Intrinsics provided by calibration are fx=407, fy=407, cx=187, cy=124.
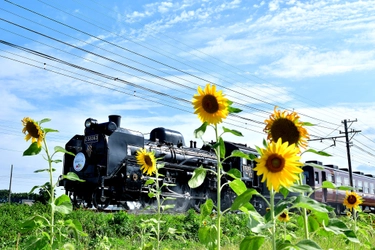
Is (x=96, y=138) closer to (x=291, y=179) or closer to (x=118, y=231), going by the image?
(x=118, y=231)

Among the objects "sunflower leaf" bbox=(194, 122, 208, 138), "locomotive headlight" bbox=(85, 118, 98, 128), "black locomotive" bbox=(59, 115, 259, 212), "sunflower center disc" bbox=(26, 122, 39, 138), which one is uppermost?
"locomotive headlight" bbox=(85, 118, 98, 128)

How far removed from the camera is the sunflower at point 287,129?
2.37 metres

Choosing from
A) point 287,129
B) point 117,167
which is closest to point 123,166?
point 117,167

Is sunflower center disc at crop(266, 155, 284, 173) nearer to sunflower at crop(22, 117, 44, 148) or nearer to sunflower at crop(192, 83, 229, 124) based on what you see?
sunflower at crop(192, 83, 229, 124)

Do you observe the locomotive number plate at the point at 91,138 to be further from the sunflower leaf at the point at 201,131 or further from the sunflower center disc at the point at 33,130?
the sunflower leaf at the point at 201,131

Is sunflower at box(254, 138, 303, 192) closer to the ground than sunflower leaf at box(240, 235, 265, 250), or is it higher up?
higher up

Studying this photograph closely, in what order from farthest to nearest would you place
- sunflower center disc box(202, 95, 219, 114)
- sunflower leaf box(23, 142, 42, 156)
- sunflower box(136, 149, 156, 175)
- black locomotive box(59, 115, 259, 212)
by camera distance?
black locomotive box(59, 115, 259, 212) → sunflower box(136, 149, 156, 175) → sunflower leaf box(23, 142, 42, 156) → sunflower center disc box(202, 95, 219, 114)

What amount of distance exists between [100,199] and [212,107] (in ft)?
40.7

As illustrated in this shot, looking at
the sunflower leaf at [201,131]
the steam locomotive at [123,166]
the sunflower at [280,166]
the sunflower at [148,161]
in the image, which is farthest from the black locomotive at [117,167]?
the sunflower at [280,166]

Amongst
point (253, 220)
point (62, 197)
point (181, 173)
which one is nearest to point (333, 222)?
point (253, 220)

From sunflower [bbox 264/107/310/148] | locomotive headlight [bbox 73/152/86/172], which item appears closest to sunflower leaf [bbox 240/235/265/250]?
sunflower [bbox 264/107/310/148]

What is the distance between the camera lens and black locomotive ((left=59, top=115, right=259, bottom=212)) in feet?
48.3

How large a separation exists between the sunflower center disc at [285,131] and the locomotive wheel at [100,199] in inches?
500

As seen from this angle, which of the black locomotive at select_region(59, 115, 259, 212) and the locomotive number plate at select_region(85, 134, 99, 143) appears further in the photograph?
the locomotive number plate at select_region(85, 134, 99, 143)
